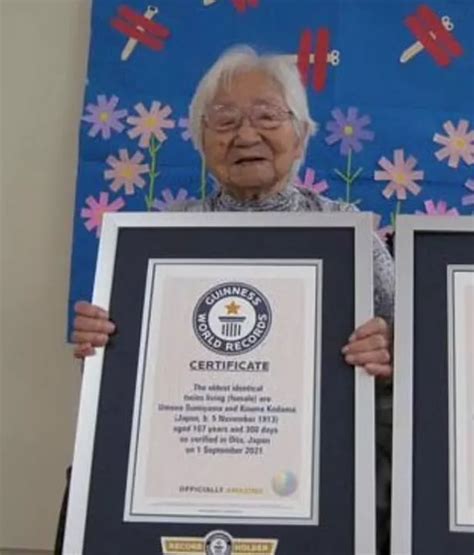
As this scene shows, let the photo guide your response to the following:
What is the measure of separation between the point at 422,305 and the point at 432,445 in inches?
6.7

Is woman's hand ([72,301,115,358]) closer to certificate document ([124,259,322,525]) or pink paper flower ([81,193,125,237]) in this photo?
certificate document ([124,259,322,525])

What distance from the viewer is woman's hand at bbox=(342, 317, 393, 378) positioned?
99 centimetres

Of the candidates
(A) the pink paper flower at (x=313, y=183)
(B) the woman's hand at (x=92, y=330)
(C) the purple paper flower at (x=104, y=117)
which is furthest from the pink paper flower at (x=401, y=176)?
(B) the woman's hand at (x=92, y=330)

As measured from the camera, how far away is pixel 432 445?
0.95m

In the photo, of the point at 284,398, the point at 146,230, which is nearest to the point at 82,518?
the point at 284,398

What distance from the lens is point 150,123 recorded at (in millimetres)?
1825

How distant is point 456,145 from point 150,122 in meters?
0.66

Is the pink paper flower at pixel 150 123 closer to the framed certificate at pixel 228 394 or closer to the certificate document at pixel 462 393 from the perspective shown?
the framed certificate at pixel 228 394

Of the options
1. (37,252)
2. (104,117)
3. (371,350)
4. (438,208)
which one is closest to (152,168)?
(104,117)

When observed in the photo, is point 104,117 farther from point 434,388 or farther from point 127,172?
point 434,388

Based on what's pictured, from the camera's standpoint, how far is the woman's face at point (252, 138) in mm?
1378

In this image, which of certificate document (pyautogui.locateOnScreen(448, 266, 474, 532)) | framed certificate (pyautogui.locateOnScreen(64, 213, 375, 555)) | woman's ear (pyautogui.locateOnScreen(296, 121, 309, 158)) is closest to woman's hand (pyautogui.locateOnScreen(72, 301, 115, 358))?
framed certificate (pyautogui.locateOnScreen(64, 213, 375, 555))

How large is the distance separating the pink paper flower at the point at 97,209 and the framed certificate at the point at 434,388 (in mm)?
894

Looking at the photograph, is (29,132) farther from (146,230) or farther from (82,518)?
(82,518)
